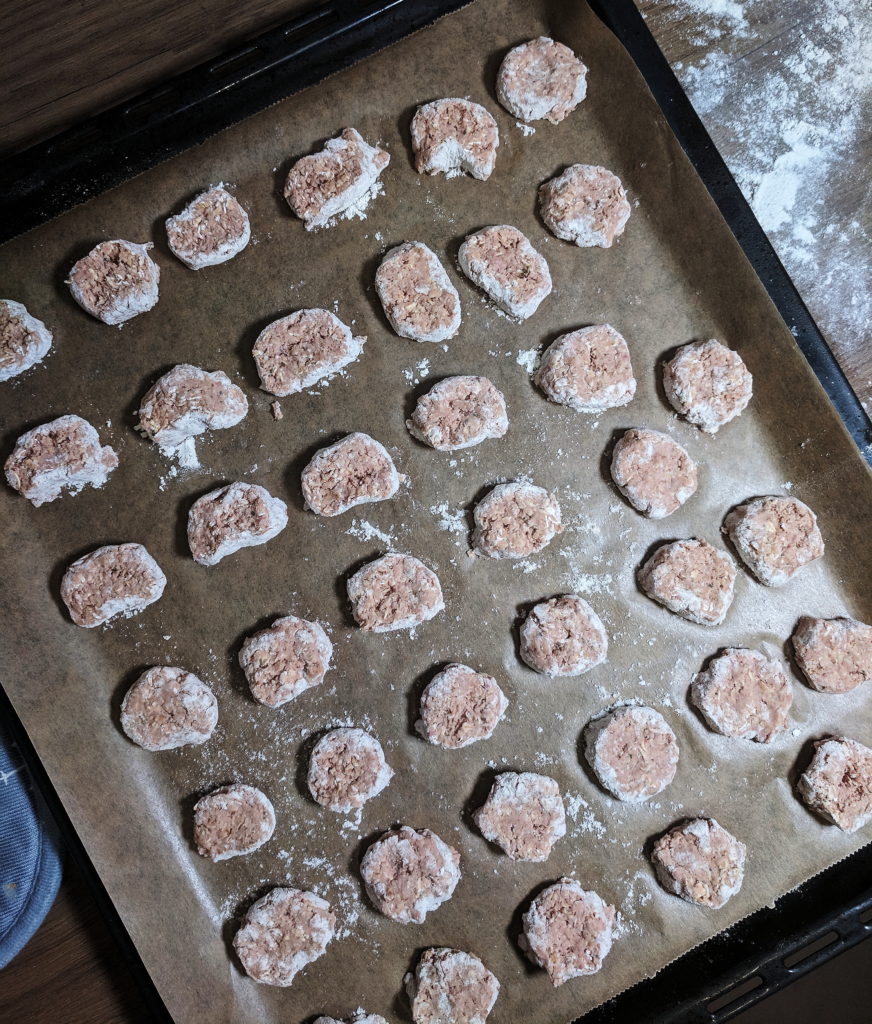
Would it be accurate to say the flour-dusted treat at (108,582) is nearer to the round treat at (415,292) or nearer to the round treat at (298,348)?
the round treat at (298,348)

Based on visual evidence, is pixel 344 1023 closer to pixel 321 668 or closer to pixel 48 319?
pixel 321 668

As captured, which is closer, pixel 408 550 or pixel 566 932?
pixel 566 932


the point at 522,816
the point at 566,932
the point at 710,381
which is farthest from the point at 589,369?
the point at 566,932

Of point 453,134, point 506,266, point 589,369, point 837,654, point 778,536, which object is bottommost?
point 837,654

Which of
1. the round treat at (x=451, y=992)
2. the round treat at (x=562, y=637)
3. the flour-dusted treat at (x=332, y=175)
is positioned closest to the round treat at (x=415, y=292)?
the flour-dusted treat at (x=332, y=175)

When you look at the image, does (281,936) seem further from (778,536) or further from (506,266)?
(506,266)

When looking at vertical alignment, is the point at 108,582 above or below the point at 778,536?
above
